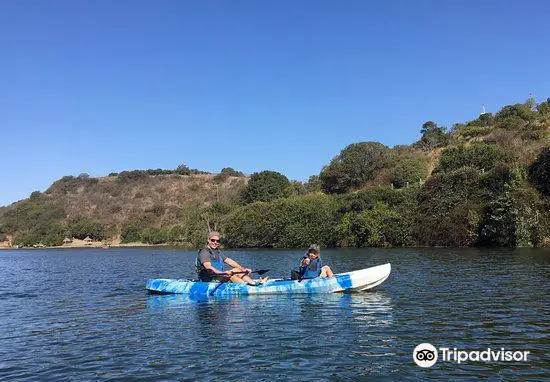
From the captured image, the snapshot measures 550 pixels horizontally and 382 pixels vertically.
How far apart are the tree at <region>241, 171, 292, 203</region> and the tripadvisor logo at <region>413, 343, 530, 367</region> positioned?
69674 millimetres

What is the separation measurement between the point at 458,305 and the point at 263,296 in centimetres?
632

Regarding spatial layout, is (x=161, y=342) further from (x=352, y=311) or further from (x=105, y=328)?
(x=352, y=311)

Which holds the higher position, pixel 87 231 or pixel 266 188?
pixel 266 188

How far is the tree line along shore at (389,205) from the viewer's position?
42500 mm

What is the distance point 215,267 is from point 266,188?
6382cm

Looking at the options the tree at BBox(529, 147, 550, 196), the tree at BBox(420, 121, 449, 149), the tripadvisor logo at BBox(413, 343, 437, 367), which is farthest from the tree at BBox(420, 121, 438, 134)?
the tripadvisor logo at BBox(413, 343, 437, 367)

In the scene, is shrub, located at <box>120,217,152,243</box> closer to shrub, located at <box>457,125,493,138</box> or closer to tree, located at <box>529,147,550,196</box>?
shrub, located at <box>457,125,493,138</box>

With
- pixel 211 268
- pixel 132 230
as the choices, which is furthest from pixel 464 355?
pixel 132 230

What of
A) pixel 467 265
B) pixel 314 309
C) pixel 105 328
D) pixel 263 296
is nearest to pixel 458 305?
pixel 314 309

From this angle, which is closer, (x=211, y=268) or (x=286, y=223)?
(x=211, y=268)

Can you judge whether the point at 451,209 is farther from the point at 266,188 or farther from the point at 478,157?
the point at 266,188

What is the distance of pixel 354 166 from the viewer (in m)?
73.3

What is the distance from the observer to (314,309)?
14414 mm

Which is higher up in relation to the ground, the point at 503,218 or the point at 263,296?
the point at 503,218
